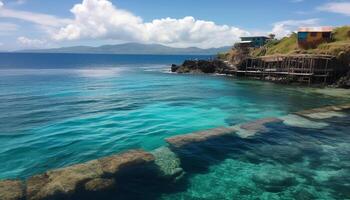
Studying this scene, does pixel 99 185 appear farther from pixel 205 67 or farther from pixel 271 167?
pixel 205 67

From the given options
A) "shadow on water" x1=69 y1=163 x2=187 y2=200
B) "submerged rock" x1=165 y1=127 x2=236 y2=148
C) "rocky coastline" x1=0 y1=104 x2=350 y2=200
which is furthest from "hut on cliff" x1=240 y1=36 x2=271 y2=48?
"shadow on water" x1=69 y1=163 x2=187 y2=200

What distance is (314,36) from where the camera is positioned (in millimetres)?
79375

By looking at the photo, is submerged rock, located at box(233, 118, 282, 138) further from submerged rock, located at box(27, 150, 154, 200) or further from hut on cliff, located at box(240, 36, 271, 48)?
hut on cliff, located at box(240, 36, 271, 48)

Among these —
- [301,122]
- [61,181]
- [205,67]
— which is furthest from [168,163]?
[205,67]

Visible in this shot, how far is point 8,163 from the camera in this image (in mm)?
21281

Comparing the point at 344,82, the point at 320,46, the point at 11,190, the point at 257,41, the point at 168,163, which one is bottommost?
the point at 168,163

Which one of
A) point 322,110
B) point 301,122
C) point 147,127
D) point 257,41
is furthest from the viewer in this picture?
point 257,41

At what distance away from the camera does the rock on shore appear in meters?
97.5

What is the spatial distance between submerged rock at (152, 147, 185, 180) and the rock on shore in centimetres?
7403

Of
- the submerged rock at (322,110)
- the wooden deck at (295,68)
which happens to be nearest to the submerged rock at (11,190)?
the submerged rock at (322,110)

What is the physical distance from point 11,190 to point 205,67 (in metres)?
90.3

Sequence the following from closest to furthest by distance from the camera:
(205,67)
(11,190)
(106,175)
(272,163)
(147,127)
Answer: (11,190), (106,175), (272,163), (147,127), (205,67)

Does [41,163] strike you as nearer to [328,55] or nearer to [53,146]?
[53,146]

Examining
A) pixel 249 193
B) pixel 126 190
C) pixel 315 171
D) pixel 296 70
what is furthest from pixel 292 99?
pixel 126 190
